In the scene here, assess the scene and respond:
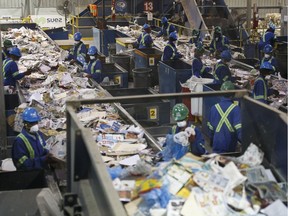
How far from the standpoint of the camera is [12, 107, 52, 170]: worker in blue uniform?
525 cm

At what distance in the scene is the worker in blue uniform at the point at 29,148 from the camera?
5.25m

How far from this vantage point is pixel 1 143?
6.78m

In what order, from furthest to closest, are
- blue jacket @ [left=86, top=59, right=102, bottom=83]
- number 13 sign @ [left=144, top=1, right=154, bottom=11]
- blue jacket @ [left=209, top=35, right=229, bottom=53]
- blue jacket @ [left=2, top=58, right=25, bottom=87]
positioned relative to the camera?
number 13 sign @ [left=144, top=1, right=154, bottom=11] → blue jacket @ [left=209, top=35, right=229, bottom=53] → blue jacket @ [left=86, top=59, right=102, bottom=83] → blue jacket @ [left=2, top=58, right=25, bottom=87]

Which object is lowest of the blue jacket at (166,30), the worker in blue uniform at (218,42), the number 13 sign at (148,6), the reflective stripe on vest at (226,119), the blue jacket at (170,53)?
the reflective stripe on vest at (226,119)

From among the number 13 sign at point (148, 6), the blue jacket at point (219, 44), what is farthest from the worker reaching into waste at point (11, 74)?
the number 13 sign at point (148, 6)

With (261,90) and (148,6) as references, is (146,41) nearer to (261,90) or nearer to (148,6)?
(261,90)

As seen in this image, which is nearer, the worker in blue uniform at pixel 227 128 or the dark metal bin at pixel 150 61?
the worker in blue uniform at pixel 227 128

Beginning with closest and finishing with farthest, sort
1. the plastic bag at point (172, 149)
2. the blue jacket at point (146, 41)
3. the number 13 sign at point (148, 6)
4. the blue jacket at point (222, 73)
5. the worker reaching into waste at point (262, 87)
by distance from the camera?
the plastic bag at point (172, 149)
the worker reaching into waste at point (262, 87)
the blue jacket at point (222, 73)
the blue jacket at point (146, 41)
the number 13 sign at point (148, 6)

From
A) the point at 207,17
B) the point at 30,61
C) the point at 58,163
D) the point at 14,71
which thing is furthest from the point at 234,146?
the point at 207,17

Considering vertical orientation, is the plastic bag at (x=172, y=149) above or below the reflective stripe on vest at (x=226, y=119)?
below

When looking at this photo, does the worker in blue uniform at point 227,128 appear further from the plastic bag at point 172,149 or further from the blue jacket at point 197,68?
the blue jacket at point 197,68

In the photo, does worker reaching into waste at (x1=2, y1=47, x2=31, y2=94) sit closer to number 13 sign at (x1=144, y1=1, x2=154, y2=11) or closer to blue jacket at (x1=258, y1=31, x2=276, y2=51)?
blue jacket at (x1=258, y1=31, x2=276, y2=51)

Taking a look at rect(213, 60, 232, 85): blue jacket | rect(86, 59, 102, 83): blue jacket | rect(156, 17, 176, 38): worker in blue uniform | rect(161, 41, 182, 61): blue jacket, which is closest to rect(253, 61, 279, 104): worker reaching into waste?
rect(213, 60, 232, 85): blue jacket

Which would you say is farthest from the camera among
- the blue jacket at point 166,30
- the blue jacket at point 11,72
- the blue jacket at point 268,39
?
the blue jacket at point 166,30
